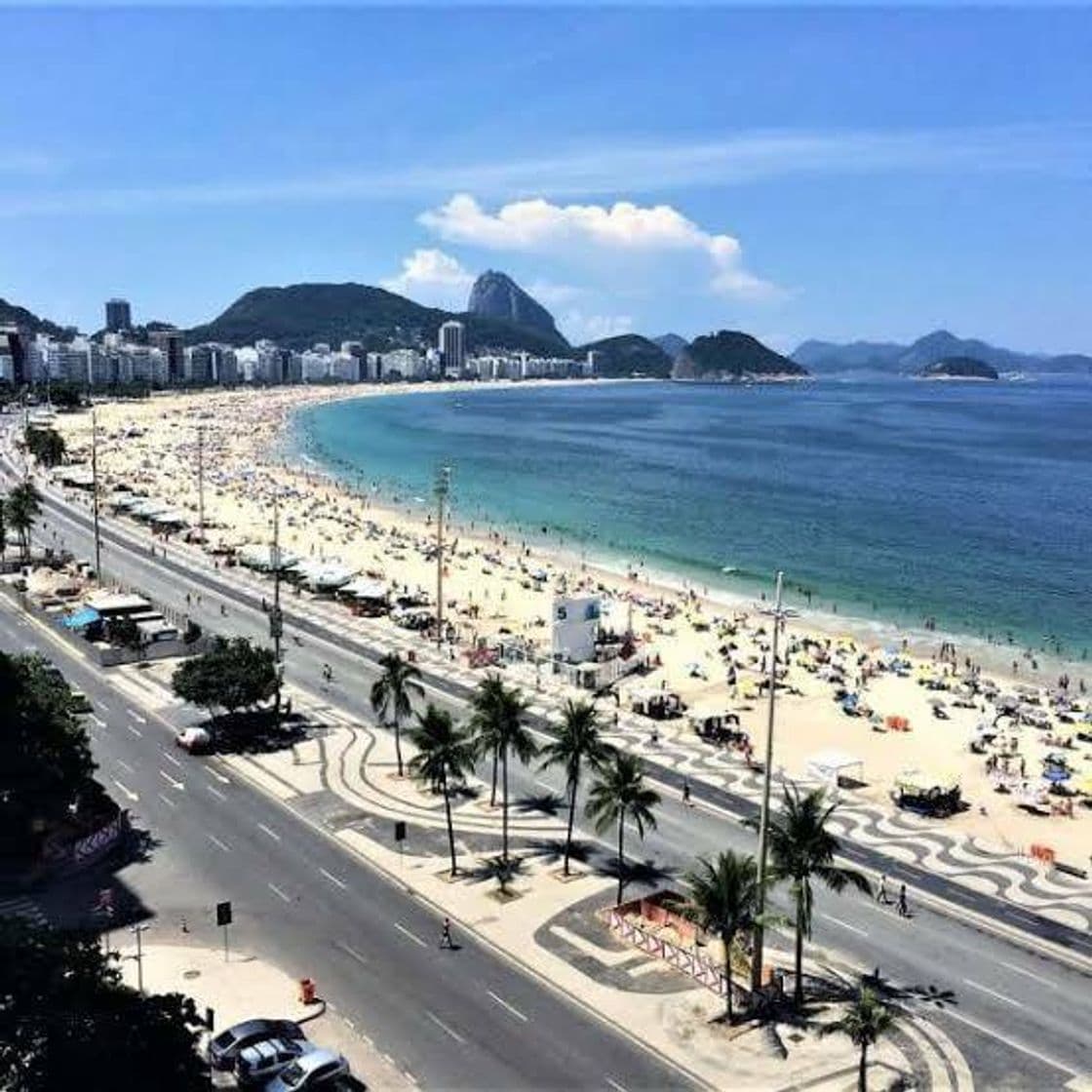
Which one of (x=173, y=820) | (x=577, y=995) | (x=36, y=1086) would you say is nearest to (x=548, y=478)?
(x=173, y=820)

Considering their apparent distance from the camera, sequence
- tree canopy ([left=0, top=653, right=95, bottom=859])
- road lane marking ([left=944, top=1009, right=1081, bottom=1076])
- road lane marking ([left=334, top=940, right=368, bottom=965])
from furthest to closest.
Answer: tree canopy ([left=0, top=653, right=95, bottom=859]), road lane marking ([left=334, top=940, right=368, bottom=965]), road lane marking ([left=944, top=1009, right=1081, bottom=1076])

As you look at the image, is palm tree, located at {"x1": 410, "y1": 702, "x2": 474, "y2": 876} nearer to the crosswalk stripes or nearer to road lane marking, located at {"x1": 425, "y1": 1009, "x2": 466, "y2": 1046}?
road lane marking, located at {"x1": 425, "y1": 1009, "x2": 466, "y2": 1046}

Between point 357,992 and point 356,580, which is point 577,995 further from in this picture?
point 356,580

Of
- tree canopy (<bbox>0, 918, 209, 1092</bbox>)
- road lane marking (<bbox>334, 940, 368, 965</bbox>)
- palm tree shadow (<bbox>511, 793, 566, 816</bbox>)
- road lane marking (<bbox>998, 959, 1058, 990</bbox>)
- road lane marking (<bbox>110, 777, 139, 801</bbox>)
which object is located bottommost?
palm tree shadow (<bbox>511, 793, 566, 816</bbox>)

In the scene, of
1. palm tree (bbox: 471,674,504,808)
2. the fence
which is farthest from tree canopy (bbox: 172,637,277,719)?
the fence

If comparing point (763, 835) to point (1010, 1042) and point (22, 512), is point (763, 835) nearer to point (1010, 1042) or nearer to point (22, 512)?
point (1010, 1042)

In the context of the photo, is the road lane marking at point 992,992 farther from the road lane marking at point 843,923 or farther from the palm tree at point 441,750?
the palm tree at point 441,750

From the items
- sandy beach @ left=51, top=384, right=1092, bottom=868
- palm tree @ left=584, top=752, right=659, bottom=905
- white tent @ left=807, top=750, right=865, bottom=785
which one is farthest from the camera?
sandy beach @ left=51, top=384, right=1092, bottom=868
